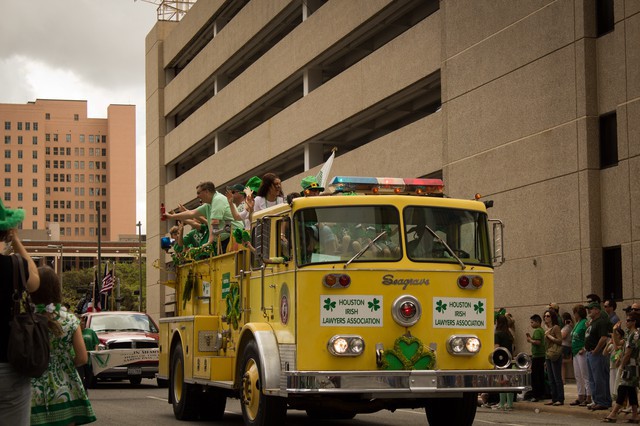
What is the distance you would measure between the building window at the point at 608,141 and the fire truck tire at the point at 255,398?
49.0ft

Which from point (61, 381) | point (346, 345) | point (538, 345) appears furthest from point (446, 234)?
point (538, 345)

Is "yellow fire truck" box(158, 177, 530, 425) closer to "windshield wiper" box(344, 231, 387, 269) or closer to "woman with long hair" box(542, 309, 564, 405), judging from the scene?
"windshield wiper" box(344, 231, 387, 269)

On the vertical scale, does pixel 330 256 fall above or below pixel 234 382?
above

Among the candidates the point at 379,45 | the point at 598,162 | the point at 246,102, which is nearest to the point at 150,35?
the point at 246,102

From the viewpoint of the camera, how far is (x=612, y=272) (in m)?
25.7

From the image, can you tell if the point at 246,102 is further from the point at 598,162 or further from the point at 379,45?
the point at 598,162

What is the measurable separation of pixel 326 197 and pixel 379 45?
91.7 feet

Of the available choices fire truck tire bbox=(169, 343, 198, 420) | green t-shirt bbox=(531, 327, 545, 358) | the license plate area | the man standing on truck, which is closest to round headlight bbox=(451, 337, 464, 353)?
the man standing on truck

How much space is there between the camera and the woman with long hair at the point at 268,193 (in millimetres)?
14406

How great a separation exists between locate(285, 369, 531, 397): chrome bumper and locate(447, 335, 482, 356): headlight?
0.29 m

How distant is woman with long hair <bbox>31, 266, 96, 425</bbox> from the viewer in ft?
26.9

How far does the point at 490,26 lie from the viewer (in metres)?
30.0

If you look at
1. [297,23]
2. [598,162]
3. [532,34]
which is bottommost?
[598,162]

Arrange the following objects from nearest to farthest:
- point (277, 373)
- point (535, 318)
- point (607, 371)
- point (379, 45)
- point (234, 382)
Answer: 1. point (277, 373)
2. point (234, 382)
3. point (607, 371)
4. point (535, 318)
5. point (379, 45)
